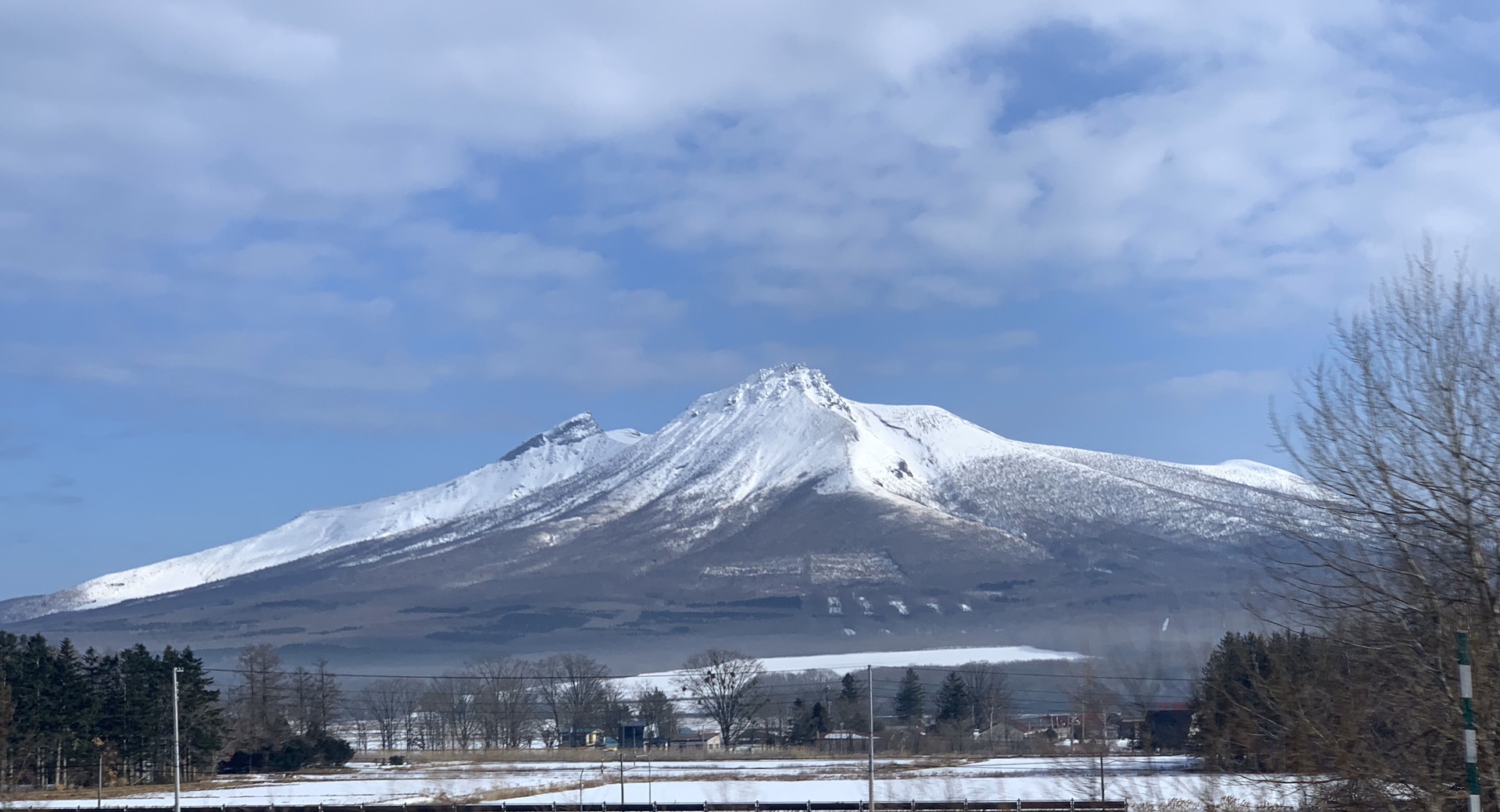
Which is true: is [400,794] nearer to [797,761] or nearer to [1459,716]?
[797,761]

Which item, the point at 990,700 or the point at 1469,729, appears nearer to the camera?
the point at 1469,729

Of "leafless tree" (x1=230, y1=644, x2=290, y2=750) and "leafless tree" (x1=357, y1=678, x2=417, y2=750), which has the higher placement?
"leafless tree" (x1=230, y1=644, x2=290, y2=750)

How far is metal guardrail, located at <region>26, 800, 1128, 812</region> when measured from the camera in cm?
3559

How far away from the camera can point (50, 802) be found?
156ft

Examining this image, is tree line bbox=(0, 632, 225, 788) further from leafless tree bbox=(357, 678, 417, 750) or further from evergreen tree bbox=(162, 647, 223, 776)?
leafless tree bbox=(357, 678, 417, 750)

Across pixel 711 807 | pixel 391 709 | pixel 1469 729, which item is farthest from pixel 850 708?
pixel 1469 729

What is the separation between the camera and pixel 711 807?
125 ft

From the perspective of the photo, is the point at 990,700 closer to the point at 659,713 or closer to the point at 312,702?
the point at 659,713

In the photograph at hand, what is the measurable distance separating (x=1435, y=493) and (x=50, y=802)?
48594 mm

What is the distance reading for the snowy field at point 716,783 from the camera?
1682 inches

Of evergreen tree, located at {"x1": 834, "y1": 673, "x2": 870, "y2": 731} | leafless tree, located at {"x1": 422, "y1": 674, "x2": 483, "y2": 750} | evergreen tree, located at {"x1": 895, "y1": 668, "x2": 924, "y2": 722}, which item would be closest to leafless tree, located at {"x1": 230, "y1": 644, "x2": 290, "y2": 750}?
leafless tree, located at {"x1": 422, "y1": 674, "x2": 483, "y2": 750}

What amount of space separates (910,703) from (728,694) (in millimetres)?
13051

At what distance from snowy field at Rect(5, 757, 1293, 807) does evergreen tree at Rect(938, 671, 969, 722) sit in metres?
16.2

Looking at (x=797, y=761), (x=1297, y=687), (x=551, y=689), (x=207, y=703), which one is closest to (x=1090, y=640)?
(x=551, y=689)
